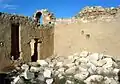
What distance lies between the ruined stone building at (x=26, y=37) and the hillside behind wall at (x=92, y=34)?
924 mm

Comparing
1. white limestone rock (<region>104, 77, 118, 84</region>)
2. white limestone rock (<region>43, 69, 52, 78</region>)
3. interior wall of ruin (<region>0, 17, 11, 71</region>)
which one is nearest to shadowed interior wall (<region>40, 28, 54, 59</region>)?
interior wall of ruin (<region>0, 17, 11, 71</region>)

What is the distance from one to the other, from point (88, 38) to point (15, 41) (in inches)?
185

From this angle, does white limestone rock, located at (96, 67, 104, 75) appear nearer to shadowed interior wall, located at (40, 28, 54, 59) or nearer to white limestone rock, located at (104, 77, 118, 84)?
white limestone rock, located at (104, 77, 118, 84)

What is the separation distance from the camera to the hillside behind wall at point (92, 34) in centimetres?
2164

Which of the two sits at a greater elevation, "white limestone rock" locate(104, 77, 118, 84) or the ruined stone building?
Result: the ruined stone building

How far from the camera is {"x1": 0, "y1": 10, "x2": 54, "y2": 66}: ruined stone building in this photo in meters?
21.5

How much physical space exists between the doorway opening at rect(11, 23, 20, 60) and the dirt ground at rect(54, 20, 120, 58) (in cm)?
281

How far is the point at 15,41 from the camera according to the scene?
74.2ft

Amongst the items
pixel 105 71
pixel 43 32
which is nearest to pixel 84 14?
pixel 43 32

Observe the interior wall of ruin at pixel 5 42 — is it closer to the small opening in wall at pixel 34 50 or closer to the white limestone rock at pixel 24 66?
Result: the white limestone rock at pixel 24 66

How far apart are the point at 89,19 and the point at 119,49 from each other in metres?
2.74

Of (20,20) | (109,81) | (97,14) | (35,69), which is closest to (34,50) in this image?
(20,20)

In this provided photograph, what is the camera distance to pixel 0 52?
69.1 feet

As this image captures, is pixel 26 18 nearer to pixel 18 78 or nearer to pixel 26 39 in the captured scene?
pixel 26 39
